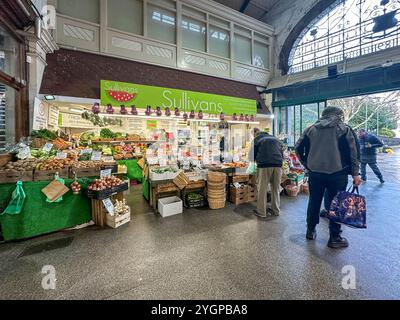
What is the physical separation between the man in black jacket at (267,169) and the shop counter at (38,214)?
3393 mm

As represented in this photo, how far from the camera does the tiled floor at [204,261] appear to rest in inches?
79.3

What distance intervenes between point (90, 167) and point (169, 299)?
283 cm

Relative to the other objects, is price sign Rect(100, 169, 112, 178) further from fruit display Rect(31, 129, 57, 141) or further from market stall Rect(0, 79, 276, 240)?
fruit display Rect(31, 129, 57, 141)

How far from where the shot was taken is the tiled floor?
6.61ft

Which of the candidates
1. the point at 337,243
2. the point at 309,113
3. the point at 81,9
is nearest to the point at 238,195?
the point at 337,243

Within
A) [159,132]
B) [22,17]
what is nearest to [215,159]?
[159,132]

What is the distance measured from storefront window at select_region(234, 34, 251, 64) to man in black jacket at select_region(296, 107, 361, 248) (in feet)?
26.5

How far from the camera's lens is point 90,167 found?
12.4 feet

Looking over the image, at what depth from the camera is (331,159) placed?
2.70 meters

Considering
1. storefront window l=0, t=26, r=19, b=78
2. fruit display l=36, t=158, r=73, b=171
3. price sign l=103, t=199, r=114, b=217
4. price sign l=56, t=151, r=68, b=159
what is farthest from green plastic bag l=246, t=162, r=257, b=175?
storefront window l=0, t=26, r=19, b=78

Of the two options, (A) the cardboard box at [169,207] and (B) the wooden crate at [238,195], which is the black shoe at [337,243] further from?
(A) the cardboard box at [169,207]

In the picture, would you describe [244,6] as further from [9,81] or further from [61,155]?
[61,155]

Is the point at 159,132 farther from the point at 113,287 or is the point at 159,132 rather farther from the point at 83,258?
the point at 113,287

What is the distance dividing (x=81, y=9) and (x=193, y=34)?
4.11 m
